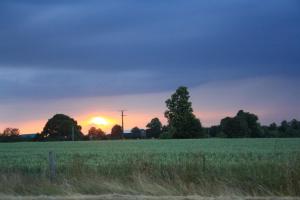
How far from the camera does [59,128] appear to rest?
→ 147125mm

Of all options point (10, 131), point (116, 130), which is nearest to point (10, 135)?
point (10, 131)

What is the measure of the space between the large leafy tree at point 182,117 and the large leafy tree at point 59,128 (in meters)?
32.2

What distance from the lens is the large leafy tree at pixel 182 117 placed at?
418ft

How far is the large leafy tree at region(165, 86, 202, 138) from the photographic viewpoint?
5020 inches

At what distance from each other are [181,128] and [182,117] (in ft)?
9.78

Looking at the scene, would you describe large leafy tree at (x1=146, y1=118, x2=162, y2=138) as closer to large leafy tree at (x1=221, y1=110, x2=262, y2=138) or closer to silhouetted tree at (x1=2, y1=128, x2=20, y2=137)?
large leafy tree at (x1=221, y1=110, x2=262, y2=138)

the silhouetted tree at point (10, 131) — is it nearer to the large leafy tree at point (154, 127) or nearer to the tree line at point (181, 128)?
the tree line at point (181, 128)

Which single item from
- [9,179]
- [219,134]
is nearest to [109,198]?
[9,179]

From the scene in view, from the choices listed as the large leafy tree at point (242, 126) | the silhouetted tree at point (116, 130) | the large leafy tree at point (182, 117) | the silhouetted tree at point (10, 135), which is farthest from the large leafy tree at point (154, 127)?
the silhouetted tree at point (10, 135)

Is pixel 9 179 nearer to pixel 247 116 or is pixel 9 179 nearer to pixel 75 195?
pixel 75 195

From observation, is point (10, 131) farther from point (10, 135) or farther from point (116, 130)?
point (116, 130)

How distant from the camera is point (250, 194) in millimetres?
14367

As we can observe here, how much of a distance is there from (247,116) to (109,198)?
138 m

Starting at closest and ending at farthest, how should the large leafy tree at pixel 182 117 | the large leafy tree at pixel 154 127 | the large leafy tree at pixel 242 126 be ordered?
the large leafy tree at pixel 182 117 → the large leafy tree at pixel 242 126 → the large leafy tree at pixel 154 127
